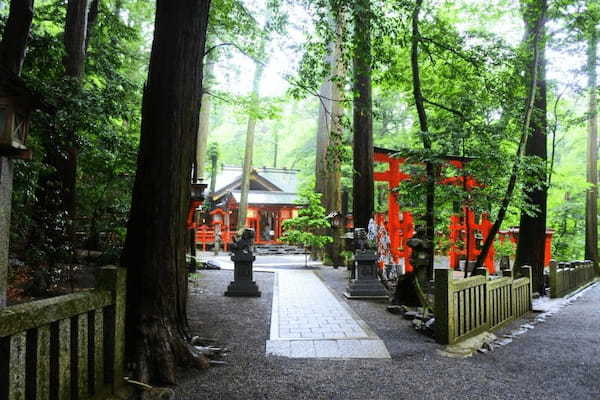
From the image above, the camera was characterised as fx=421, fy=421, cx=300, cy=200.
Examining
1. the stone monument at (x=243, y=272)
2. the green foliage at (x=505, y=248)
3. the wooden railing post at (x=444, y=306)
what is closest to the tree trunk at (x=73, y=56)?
the stone monument at (x=243, y=272)

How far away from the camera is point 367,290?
29.4ft

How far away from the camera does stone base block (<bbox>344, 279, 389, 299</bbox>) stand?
893 cm

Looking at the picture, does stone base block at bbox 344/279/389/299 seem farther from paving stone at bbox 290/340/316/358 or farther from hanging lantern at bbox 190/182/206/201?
hanging lantern at bbox 190/182/206/201


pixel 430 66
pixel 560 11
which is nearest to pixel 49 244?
pixel 430 66

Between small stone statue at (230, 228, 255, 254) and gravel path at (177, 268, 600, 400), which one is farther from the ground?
small stone statue at (230, 228, 255, 254)

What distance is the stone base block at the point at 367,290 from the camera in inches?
352

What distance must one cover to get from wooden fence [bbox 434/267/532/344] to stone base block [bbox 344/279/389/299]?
8.65 feet

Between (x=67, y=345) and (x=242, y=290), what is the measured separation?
21.1 feet

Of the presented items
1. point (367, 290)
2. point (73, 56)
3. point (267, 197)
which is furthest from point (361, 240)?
point (267, 197)

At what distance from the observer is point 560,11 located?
28.3ft

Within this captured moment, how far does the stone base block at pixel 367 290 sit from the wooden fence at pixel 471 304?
264 cm

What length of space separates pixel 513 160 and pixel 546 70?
4.33m

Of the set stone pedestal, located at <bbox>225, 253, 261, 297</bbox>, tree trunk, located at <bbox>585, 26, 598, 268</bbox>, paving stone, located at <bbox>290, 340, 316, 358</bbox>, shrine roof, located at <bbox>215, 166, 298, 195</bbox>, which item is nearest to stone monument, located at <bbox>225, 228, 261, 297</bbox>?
stone pedestal, located at <bbox>225, 253, 261, 297</bbox>

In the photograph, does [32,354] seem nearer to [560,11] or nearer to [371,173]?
[371,173]
